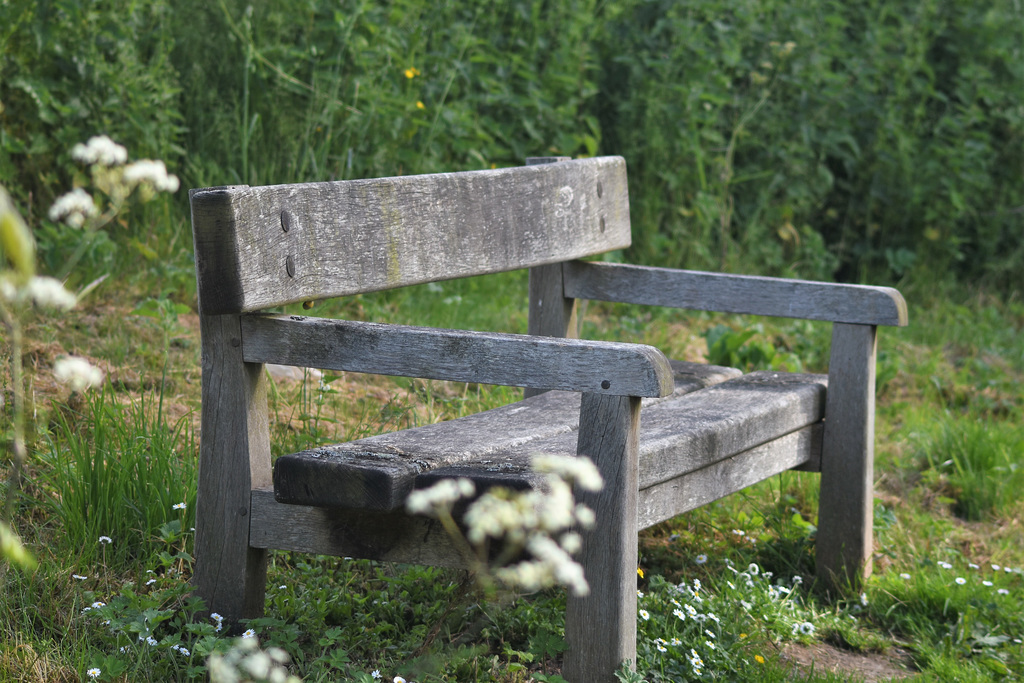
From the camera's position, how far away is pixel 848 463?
275 centimetres

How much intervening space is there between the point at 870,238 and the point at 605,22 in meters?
2.06

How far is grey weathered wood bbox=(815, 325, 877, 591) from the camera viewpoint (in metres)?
2.72

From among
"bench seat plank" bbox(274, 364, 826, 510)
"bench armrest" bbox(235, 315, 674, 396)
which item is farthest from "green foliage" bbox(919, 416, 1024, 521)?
"bench armrest" bbox(235, 315, 674, 396)

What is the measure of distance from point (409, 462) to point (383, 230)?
0.54m

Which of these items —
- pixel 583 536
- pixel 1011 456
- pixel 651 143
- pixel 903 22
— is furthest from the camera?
pixel 903 22

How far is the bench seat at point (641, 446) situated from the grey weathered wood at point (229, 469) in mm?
158

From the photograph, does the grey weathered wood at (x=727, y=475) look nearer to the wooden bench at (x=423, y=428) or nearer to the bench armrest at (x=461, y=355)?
the wooden bench at (x=423, y=428)

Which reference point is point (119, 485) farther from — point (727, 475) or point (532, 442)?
point (727, 475)

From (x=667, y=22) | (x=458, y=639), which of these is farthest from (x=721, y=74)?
(x=458, y=639)

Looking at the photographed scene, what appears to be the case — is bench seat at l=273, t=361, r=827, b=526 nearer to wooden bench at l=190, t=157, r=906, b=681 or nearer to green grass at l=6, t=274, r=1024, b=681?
wooden bench at l=190, t=157, r=906, b=681

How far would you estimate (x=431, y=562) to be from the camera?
1904 mm

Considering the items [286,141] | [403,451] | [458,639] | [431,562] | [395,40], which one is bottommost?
[458,639]

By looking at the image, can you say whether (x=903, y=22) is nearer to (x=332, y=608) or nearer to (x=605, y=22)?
(x=605, y=22)

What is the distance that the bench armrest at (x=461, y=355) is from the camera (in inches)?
67.5
